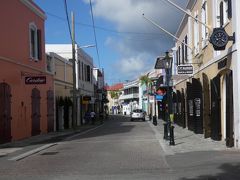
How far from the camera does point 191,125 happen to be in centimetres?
3250

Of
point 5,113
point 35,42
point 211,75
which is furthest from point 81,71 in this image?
point 211,75

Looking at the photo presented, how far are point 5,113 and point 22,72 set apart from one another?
4.37 m

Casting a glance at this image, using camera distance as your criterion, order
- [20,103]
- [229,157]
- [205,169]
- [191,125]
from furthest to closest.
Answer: [191,125] → [20,103] → [229,157] → [205,169]

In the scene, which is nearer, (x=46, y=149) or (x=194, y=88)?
(x=46, y=149)

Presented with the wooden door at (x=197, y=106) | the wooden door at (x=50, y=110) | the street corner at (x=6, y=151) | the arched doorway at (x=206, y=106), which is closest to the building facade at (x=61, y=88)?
the wooden door at (x=50, y=110)

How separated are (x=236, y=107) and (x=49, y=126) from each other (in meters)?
21.3

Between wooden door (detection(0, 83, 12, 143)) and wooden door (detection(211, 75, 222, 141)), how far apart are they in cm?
1009

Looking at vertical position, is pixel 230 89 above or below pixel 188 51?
below

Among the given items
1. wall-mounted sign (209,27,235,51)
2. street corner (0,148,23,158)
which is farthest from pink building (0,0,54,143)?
wall-mounted sign (209,27,235,51)

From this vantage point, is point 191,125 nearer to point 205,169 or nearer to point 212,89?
point 212,89

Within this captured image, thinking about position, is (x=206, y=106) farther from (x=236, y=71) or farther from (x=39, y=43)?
(x=39, y=43)

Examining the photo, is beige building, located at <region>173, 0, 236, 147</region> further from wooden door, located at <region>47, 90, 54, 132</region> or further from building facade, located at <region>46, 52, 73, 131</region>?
building facade, located at <region>46, 52, 73, 131</region>

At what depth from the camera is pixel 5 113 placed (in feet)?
83.6

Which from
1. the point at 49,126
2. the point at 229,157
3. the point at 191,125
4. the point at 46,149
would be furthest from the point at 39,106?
the point at 229,157
